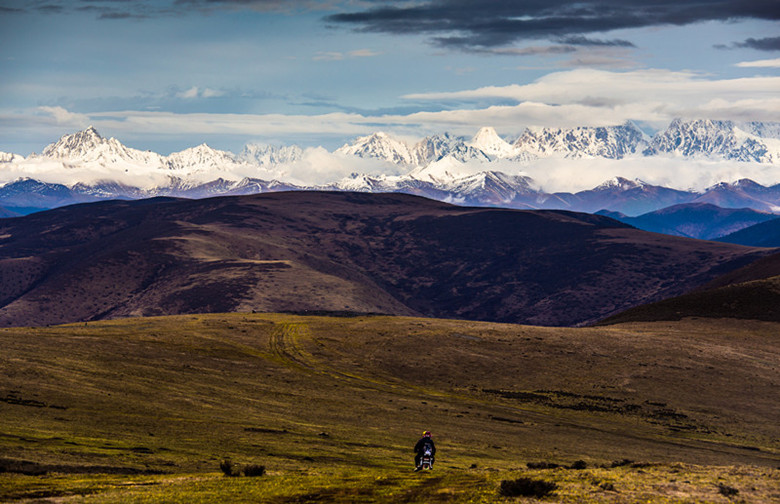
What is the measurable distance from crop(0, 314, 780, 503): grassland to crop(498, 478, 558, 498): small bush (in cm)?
53

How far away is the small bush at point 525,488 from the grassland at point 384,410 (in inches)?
21.0

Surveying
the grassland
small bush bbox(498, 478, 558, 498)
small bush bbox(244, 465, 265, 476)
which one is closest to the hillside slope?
the grassland

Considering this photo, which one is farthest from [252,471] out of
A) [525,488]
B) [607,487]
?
[607,487]

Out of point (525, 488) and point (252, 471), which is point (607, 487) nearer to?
point (525, 488)

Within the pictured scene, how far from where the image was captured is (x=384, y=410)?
3524 inches

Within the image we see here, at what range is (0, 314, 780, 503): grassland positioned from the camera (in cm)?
3912

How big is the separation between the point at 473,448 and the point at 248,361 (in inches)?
2217

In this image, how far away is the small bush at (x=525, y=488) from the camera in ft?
114

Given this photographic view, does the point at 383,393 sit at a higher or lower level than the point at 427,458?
lower

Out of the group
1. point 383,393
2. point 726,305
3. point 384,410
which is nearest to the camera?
point 384,410

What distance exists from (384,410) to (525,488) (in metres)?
55.4

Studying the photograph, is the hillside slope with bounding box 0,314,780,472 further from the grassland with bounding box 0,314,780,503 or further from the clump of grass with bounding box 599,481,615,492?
the clump of grass with bounding box 599,481,615,492

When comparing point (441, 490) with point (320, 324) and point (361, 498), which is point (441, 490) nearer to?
point (361, 498)

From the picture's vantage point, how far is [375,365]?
126 metres
